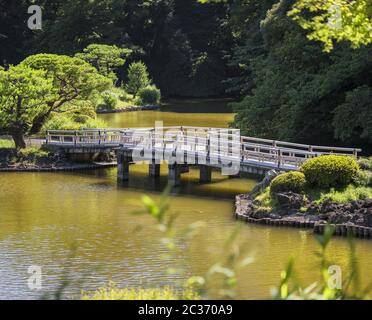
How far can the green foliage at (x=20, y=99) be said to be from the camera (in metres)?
47.9

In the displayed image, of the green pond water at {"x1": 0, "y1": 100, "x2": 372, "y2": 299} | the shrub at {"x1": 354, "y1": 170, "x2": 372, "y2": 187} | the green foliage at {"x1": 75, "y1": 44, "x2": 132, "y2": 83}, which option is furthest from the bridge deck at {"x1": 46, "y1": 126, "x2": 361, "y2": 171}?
the green foliage at {"x1": 75, "y1": 44, "x2": 132, "y2": 83}

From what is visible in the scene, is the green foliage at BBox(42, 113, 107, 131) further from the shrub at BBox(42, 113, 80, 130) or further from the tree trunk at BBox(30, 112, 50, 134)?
the tree trunk at BBox(30, 112, 50, 134)

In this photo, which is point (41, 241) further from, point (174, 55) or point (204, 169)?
point (174, 55)

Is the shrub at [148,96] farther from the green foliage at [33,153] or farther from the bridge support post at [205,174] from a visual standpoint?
the bridge support post at [205,174]

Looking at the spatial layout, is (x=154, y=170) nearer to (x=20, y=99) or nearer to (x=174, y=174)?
(x=174, y=174)

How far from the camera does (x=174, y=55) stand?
4045 inches

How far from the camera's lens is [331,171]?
32.8 metres

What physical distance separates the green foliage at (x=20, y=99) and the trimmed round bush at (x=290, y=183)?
63.7 feet

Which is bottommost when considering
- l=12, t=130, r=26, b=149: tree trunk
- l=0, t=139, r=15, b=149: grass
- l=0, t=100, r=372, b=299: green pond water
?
l=0, t=100, r=372, b=299: green pond water

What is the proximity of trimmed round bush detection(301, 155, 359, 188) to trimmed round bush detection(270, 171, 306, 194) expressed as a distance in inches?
14.3

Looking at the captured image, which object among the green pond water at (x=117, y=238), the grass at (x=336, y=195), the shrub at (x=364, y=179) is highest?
the shrub at (x=364, y=179)

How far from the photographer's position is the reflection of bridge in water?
122 feet
